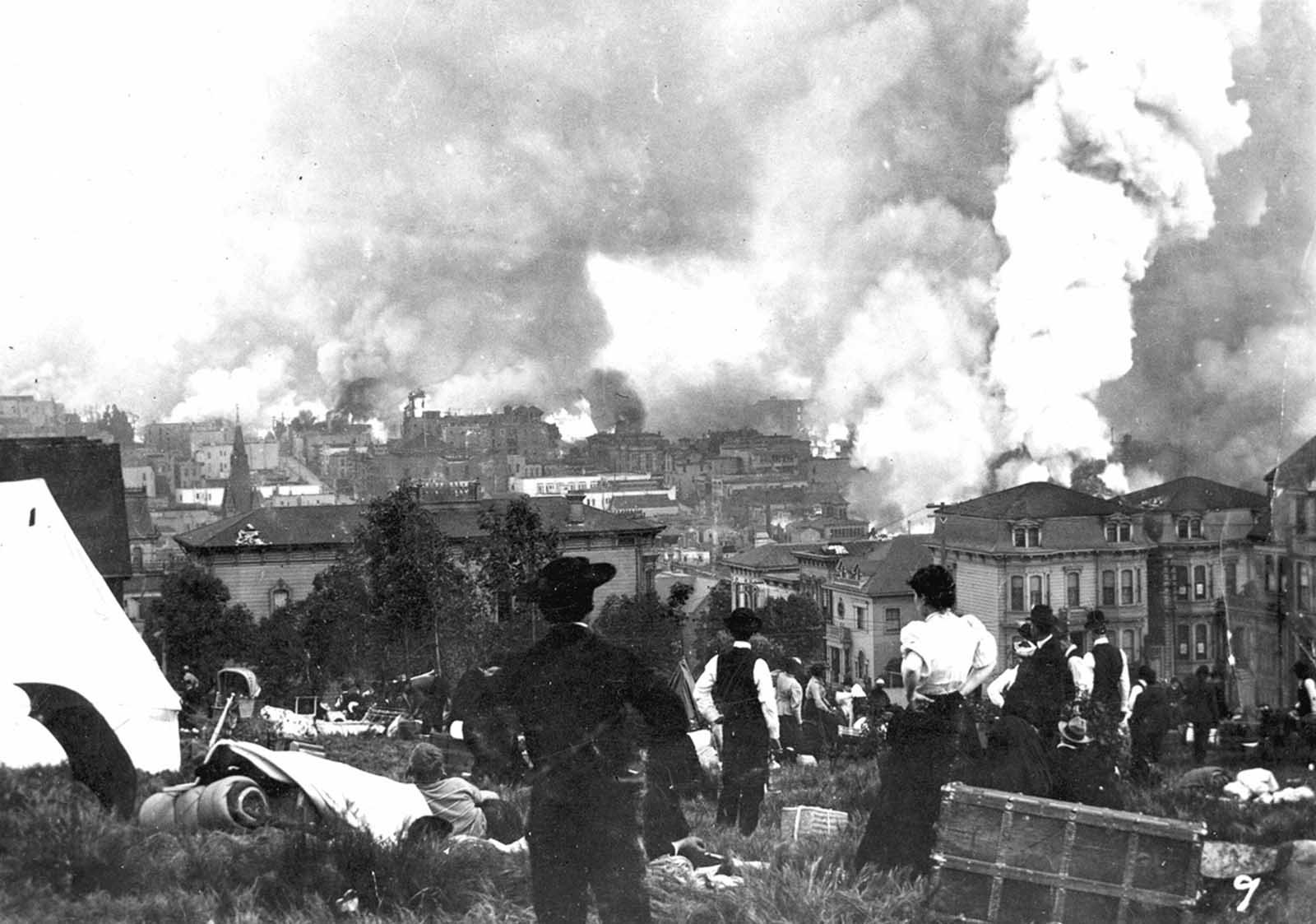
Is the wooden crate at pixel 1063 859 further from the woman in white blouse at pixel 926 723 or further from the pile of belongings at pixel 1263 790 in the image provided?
the pile of belongings at pixel 1263 790

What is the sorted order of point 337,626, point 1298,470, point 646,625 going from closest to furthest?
point 646,625, point 337,626, point 1298,470

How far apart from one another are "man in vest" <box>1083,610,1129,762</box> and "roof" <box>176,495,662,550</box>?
6.28ft

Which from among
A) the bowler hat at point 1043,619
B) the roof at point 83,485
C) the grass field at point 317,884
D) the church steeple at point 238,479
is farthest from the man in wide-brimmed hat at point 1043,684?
the roof at point 83,485

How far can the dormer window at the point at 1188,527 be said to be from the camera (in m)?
5.62

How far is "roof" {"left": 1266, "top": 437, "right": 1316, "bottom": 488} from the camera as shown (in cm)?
575

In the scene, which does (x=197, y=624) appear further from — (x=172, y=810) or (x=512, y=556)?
(x=172, y=810)

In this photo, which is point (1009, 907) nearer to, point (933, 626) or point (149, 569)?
point (933, 626)

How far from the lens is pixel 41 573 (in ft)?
15.2

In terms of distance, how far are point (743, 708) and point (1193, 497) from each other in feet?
8.65

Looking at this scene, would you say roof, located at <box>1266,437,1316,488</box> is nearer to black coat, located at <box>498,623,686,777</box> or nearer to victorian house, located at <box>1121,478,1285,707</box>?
victorian house, located at <box>1121,478,1285,707</box>

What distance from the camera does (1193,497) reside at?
5.70 metres

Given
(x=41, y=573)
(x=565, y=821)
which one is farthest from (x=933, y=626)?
(x=41, y=573)

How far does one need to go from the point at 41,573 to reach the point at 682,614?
2.46m

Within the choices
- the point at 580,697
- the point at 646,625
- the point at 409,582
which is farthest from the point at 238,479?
the point at 580,697
